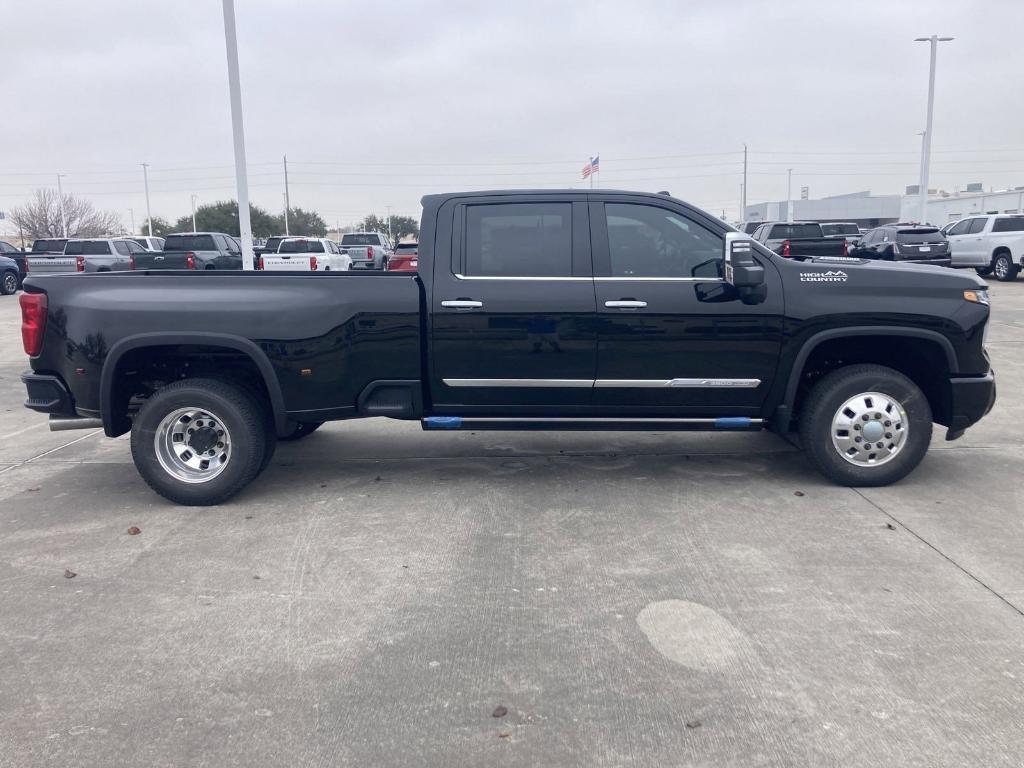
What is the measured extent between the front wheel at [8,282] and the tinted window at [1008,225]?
96.9 ft

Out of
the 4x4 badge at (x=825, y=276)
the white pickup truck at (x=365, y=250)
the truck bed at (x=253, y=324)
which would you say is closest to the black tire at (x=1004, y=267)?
the white pickup truck at (x=365, y=250)

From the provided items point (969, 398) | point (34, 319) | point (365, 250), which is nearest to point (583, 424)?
point (969, 398)

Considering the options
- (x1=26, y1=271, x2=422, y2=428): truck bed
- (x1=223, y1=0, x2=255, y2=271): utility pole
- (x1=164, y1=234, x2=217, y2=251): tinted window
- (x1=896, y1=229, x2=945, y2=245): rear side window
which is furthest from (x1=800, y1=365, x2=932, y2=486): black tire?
(x1=164, y1=234, x2=217, y2=251): tinted window

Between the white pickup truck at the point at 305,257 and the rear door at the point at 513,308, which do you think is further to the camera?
the white pickup truck at the point at 305,257

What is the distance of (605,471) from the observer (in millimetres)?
6477

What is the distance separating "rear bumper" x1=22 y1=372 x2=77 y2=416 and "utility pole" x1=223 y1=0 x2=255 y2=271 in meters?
9.88

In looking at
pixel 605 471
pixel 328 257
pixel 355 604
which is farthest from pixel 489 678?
pixel 328 257

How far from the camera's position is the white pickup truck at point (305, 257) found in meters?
22.3

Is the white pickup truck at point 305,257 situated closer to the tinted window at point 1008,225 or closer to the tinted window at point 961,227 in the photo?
the tinted window at point 961,227

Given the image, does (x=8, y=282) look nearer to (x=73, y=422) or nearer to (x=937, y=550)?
(x=73, y=422)

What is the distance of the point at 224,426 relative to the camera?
5.70m

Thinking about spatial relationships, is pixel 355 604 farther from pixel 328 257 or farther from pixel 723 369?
pixel 328 257

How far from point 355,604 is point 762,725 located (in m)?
1.98

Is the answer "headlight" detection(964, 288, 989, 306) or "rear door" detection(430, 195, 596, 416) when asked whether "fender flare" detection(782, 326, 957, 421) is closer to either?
"headlight" detection(964, 288, 989, 306)
